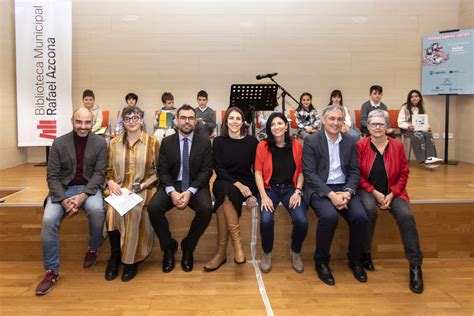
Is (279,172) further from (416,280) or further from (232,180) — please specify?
(416,280)

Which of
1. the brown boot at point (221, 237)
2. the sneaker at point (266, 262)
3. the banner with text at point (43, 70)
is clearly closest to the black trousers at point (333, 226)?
the sneaker at point (266, 262)

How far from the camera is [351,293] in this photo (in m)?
2.51

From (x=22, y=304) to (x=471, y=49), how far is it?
6419 mm

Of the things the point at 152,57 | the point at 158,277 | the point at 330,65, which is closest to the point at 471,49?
the point at 330,65

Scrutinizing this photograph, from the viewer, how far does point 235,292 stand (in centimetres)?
252

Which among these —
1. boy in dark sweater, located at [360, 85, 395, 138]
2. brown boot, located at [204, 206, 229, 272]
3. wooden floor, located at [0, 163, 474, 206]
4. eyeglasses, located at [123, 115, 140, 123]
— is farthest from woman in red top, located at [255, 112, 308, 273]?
boy in dark sweater, located at [360, 85, 395, 138]

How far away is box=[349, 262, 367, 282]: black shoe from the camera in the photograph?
270cm

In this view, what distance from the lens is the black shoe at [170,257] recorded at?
9.45 ft

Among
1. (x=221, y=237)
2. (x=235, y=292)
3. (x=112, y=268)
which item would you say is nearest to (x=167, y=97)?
(x=221, y=237)

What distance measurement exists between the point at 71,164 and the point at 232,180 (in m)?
1.21

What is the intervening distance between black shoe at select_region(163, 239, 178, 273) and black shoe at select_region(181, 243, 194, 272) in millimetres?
69

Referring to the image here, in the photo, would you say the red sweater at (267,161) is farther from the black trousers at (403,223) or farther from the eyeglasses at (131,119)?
the eyeglasses at (131,119)

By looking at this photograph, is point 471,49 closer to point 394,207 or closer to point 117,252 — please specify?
point 394,207

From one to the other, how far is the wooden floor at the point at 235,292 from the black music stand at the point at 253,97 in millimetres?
2232
